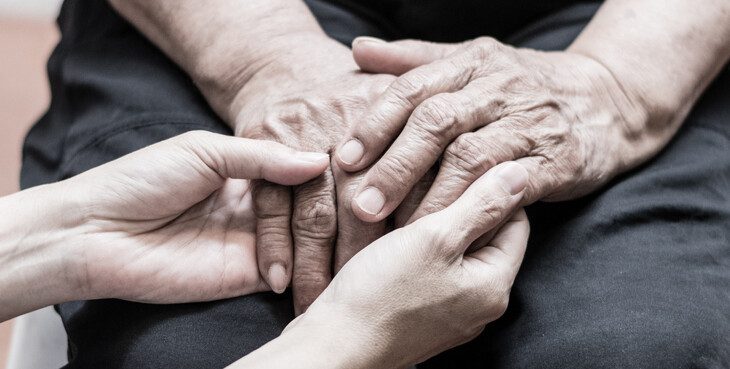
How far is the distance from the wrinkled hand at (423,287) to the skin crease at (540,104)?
0.05m

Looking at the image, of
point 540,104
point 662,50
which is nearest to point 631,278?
point 540,104

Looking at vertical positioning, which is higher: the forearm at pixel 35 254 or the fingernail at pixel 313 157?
the fingernail at pixel 313 157

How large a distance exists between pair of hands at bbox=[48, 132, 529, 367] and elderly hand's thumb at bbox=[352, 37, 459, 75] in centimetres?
16

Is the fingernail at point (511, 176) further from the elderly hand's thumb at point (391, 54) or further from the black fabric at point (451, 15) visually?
the black fabric at point (451, 15)

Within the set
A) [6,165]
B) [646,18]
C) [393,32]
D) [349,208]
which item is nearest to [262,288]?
[349,208]

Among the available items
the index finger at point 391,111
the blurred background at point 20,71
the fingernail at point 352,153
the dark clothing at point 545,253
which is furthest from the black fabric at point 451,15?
the blurred background at point 20,71

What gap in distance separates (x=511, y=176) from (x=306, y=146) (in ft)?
0.77

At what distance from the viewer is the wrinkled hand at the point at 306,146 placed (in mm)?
852

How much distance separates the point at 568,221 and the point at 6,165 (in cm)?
151

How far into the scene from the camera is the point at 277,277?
849 mm

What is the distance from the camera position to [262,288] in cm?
88

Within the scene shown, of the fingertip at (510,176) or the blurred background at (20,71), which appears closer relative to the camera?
the fingertip at (510,176)

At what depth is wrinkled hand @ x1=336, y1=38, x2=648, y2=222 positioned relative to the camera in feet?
2.72

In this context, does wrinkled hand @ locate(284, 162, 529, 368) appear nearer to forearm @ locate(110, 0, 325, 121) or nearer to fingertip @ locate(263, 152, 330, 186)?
fingertip @ locate(263, 152, 330, 186)
